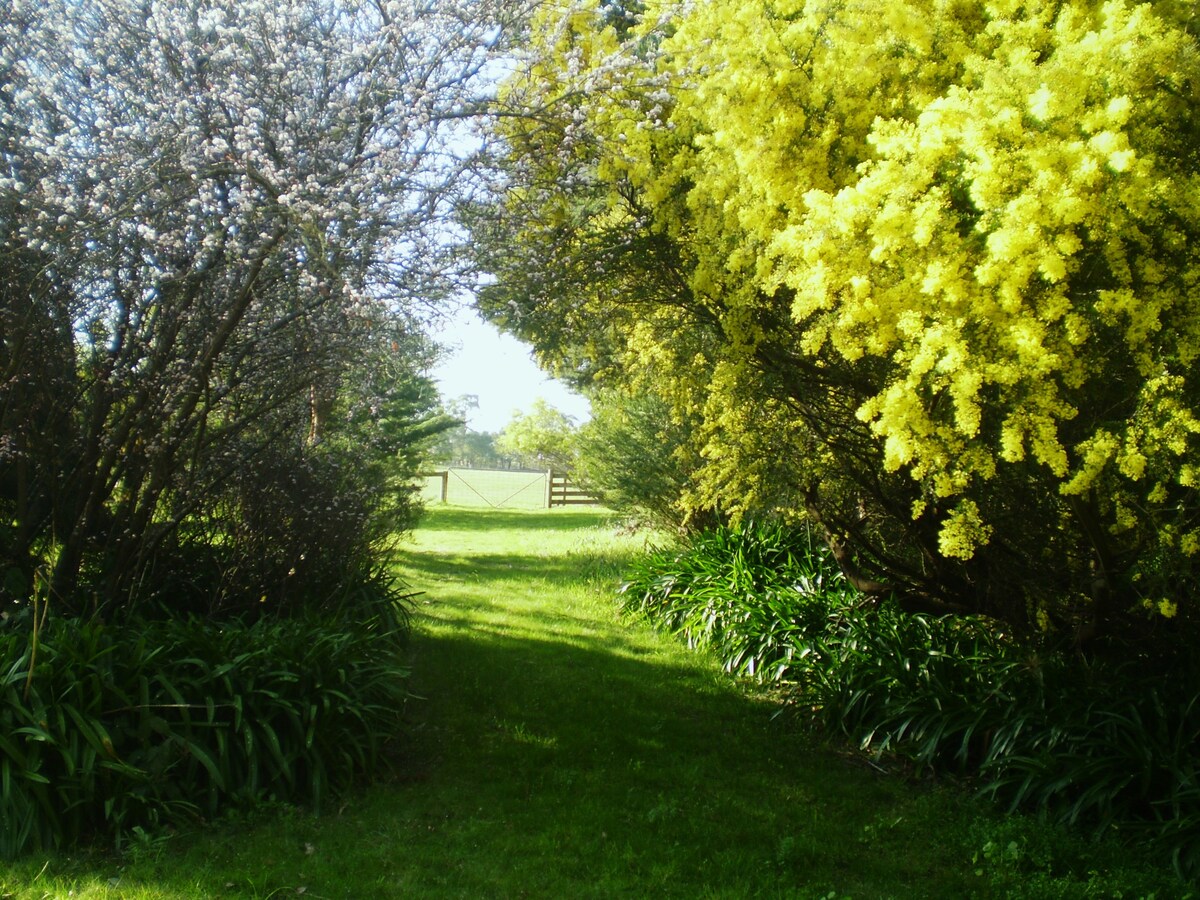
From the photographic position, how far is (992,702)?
5.10 meters

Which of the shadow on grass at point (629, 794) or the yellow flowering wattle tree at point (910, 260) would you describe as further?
the shadow on grass at point (629, 794)

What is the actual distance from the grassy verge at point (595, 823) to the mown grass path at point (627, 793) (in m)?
0.01

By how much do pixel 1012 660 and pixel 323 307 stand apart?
4333 mm

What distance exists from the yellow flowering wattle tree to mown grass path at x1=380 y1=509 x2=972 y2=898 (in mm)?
1407

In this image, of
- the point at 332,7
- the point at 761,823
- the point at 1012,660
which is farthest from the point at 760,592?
the point at 332,7

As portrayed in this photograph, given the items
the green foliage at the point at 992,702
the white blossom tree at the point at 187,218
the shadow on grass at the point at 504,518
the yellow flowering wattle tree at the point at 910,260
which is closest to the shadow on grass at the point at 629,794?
the green foliage at the point at 992,702

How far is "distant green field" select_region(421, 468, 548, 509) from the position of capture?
29.8 m

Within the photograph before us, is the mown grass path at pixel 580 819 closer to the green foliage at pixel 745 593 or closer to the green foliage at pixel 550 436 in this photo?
the green foliage at pixel 745 593

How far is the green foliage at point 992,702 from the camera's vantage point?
4297 millimetres

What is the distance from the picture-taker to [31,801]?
157 inches

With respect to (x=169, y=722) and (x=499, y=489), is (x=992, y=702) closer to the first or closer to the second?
(x=169, y=722)

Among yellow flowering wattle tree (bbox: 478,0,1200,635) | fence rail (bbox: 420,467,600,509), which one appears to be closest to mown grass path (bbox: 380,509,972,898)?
yellow flowering wattle tree (bbox: 478,0,1200,635)

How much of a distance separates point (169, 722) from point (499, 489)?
26749 millimetres

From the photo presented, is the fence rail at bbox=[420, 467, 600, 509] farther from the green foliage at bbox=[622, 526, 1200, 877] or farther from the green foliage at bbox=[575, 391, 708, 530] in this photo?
the green foliage at bbox=[622, 526, 1200, 877]
